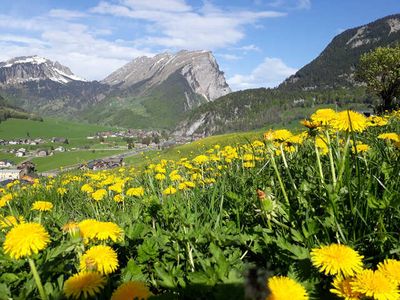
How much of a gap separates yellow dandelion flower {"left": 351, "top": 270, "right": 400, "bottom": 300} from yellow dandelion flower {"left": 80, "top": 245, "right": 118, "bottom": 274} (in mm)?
1571

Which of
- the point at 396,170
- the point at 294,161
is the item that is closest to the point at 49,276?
the point at 396,170

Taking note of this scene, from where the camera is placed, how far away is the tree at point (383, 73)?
41344mm

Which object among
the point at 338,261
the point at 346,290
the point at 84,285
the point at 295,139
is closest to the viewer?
the point at 346,290

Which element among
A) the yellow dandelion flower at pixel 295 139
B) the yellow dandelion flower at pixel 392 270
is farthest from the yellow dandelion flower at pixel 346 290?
the yellow dandelion flower at pixel 295 139

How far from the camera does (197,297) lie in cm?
253

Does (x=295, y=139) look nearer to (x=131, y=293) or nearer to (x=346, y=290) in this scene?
(x=346, y=290)

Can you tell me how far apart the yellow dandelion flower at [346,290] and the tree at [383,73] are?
1724 inches

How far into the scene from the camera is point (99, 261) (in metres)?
2.49

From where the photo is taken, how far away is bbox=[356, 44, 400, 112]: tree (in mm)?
41344

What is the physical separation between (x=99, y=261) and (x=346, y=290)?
1.59 m

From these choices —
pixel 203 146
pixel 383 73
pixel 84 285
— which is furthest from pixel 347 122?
pixel 383 73

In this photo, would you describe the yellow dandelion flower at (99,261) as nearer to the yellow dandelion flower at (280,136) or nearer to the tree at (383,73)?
the yellow dandelion flower at (280,136)

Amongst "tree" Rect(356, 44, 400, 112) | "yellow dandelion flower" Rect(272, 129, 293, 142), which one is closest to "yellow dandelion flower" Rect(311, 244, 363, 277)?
"yellow dandelion flower" Rect(272, 129, 293, 142)

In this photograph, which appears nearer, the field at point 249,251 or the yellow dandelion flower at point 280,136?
the field at point 249,251
